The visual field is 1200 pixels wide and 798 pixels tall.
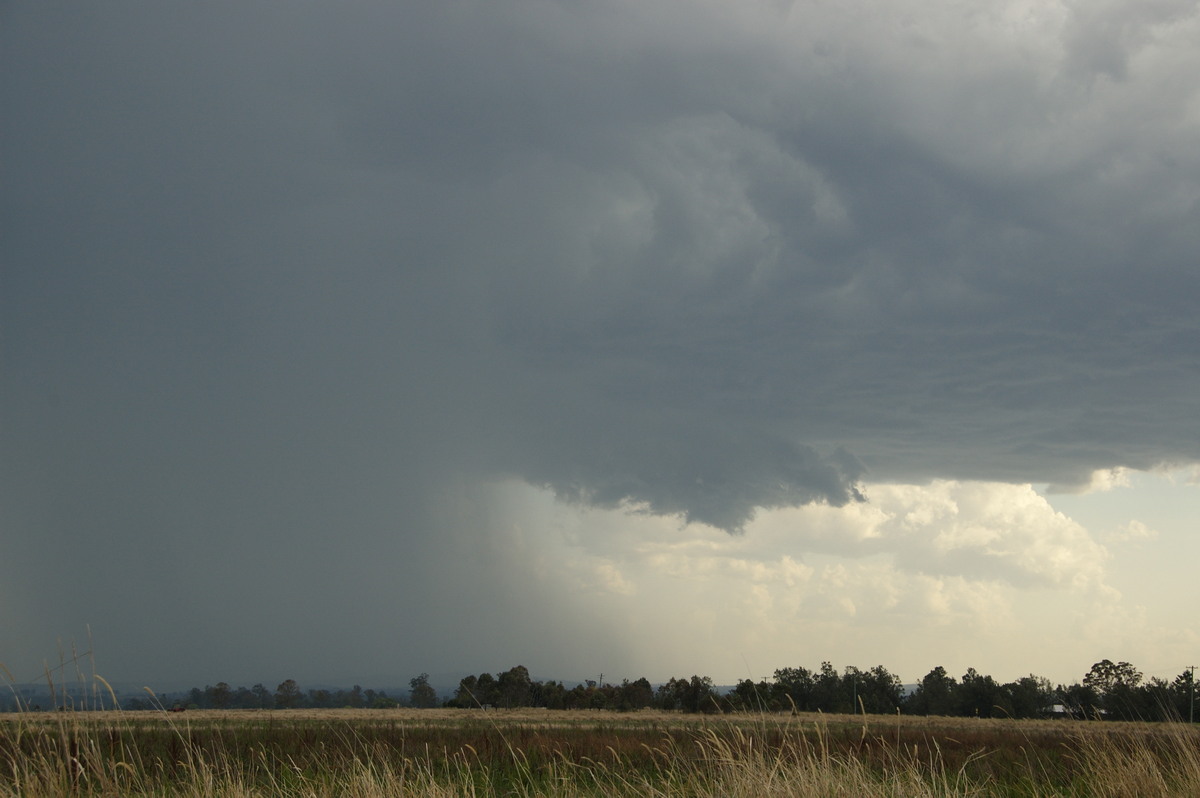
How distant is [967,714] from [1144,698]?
24077 millimetres

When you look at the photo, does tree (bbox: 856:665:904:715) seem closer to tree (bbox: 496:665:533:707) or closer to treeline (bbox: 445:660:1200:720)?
treeline (bbox: 445:660:1200:720)

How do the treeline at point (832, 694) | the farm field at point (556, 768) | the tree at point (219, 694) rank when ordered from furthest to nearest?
the tree at point (219, 694) → the treeline at point (832, 694) → the farm field at point (556, 768)

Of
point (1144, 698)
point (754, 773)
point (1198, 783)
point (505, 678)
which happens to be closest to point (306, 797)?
point (754, 773)

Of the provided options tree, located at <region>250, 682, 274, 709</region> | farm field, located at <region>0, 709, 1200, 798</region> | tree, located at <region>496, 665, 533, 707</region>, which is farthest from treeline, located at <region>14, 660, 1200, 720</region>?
farm field, located at <region>0, 709, 1200, 798</region>

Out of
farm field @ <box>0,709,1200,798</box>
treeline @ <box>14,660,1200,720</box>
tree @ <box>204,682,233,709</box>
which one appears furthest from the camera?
tree @ <box>204,682,233,709</box>

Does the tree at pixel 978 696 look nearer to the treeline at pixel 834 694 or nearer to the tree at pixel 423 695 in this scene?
the treeline at pixel 834 694

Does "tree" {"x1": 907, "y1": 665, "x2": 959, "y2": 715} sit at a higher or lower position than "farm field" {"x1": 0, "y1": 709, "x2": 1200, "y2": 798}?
lower

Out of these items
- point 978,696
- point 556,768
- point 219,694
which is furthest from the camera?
point 219,694

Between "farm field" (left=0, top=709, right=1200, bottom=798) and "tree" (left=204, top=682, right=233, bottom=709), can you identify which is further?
"tree" (left=204, top=682, right=233, bottom=709)

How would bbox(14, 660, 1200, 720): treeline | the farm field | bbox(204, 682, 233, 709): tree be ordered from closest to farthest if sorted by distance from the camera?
the farm field → bbox(14, 660, 1200, 720): treeline → bbox(204, 682, 233, 709): tree

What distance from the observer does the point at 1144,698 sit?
79125 mm

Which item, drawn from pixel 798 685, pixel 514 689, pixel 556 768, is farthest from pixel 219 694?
pixel 556 768

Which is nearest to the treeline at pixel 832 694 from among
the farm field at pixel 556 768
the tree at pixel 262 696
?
the tree at pixel 262 696

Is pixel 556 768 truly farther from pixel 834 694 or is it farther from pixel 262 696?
pixel 262 696
